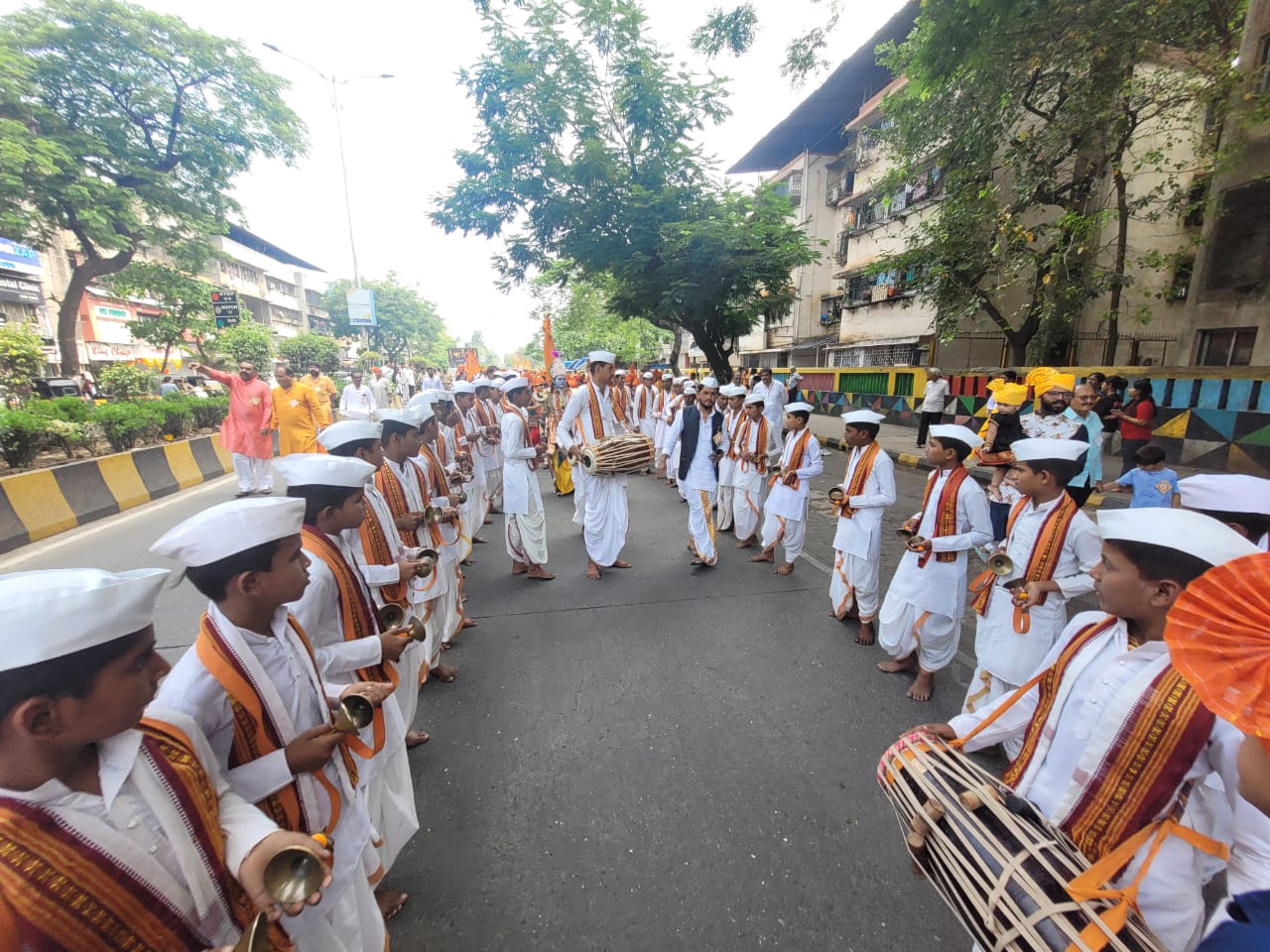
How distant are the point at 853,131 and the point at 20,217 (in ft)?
88.4

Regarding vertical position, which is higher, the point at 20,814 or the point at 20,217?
the point at 20,217

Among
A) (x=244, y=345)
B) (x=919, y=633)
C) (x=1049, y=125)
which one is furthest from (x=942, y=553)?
(x=244, y=345)

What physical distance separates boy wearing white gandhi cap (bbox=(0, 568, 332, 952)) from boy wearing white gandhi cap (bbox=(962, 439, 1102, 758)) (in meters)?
2.87

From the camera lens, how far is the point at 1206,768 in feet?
4.27

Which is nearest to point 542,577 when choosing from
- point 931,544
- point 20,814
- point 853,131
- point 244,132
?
point 931,544

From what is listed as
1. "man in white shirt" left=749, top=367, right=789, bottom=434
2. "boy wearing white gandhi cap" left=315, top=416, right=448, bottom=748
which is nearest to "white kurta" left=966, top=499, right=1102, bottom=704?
"boy wearing white gandhi cap" left=315, top=416, right=448, bottom=748

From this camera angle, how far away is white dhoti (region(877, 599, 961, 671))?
3338 mm

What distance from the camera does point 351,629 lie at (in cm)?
208

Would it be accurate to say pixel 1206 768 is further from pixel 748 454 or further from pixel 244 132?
A: pixel 244 132

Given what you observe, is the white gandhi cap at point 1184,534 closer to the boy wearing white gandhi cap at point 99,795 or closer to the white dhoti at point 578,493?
the boy wearing white gandhi cap at point 99,795

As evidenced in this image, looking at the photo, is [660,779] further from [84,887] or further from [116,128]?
[116,128]

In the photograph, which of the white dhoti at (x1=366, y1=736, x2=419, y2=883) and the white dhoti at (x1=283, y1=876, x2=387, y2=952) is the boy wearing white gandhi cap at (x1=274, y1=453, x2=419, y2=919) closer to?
the white dhoti at (x1=366, y1=736, x2=419, y2=883)

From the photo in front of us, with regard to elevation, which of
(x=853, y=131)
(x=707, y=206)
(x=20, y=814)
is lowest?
(x=20, y=814)

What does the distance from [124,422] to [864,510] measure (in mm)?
11004
